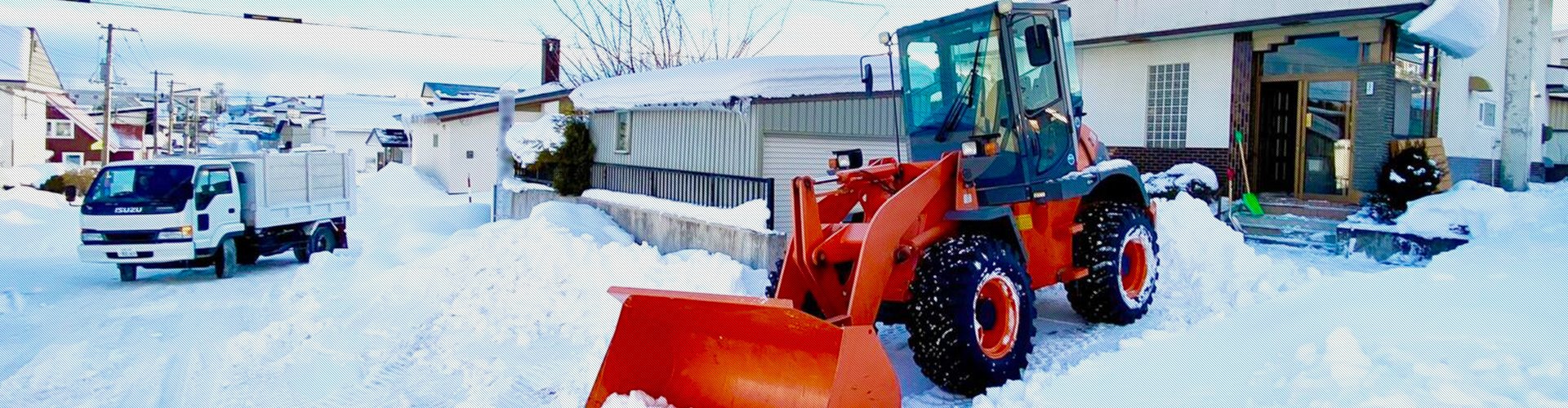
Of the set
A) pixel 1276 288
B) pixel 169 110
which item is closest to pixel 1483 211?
pixel 1276 288

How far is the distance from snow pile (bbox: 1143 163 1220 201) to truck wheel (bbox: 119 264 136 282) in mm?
14516

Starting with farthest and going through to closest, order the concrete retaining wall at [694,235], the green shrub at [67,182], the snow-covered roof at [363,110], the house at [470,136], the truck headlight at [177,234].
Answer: the snow-covered roof at [363,110], the green shrub at [67,182], the house at [470,136], the truck headlight at [177,234], the concrete retaining wall at [694,235]

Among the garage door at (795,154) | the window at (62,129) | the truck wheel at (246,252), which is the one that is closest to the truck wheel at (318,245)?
the truck wheel at (246,252)

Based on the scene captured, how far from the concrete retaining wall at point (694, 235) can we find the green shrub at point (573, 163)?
0.41 m

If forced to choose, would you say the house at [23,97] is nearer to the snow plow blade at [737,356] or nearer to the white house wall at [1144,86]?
the white house wall at [1144,86]

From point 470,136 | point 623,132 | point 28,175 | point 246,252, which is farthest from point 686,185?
point 28,175

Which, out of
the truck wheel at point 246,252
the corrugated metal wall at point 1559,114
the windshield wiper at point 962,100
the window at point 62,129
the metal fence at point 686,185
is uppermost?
the corrugated metal wall at point 1559,114

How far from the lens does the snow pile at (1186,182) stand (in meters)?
14.7

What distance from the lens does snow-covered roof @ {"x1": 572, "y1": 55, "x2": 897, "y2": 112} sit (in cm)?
1375

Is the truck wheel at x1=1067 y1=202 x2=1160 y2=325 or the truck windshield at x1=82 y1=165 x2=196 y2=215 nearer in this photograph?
the truck wheel at x1=1067 y1=202 x2=1160 y2=325

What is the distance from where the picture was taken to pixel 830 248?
20.6 feet

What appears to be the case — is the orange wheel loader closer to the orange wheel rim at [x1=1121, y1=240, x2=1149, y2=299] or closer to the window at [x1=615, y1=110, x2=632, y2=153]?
the orange wheel rim at [x1=1121, y1=240, x2=1149, y2=299]

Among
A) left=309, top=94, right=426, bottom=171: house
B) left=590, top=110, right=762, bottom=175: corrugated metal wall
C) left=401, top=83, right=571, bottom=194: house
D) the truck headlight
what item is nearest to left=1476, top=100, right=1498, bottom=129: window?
left=590, top=110, right=762, bottom=175: corrugated metal wall

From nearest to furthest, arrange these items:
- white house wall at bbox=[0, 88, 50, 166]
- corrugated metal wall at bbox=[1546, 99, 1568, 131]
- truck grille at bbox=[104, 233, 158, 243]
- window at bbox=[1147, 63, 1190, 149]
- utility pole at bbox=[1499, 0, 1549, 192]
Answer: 1. truck grille at bbox=[104, 233, 158, 243]
2. window at bbox=[1147, 63, 1190, 149]
3. utility pole at bbox=[1499, 0, 1549, 192]
4. corrugated metal wall at bbox=[1546, 99, 1568, 131]
5. white house wall at bbox=[0, 88, 50, 166]
